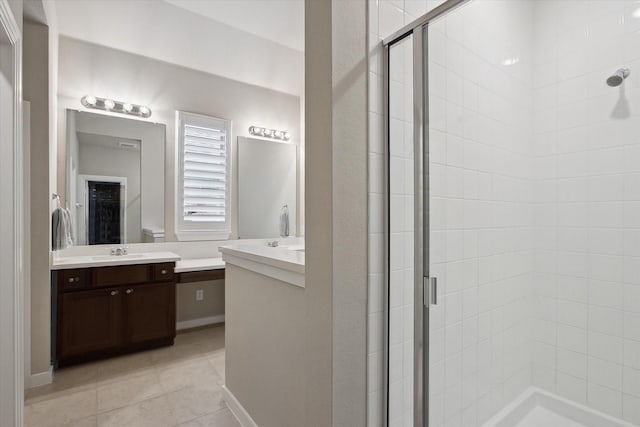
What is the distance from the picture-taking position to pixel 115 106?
123 inches

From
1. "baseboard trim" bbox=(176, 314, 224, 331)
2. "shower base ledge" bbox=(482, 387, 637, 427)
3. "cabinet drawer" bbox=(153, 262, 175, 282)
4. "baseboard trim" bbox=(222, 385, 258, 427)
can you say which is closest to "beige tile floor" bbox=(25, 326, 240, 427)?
"baseboard trim" bbox=(222, 385, 258, 427)

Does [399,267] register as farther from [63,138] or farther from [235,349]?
[63,138]

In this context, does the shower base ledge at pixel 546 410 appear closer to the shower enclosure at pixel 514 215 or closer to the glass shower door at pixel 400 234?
the shower enclosure at pixel 514 215

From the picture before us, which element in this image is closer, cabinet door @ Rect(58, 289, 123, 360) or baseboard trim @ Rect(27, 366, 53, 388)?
baseboard trim @ Rect(27, 366, 53, 388)

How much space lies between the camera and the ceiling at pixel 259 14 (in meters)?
2.86

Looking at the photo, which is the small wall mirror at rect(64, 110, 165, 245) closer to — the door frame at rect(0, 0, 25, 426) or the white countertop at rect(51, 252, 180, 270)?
the white countertop at rect(51, 252, 180, 270)

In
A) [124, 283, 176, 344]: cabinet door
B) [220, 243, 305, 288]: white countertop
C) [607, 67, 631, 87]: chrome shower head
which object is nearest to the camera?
[220, 243, 305, 288]: white countertop

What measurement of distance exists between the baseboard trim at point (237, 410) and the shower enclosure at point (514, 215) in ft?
3.15

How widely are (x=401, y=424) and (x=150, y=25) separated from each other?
3676mm

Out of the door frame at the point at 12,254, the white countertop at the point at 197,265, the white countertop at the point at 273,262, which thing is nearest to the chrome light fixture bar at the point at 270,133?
the white countertop at the point at 197,265

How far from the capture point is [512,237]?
1.87 m

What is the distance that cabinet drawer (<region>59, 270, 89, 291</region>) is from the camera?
250cm

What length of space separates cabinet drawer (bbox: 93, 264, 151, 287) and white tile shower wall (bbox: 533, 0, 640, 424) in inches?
119

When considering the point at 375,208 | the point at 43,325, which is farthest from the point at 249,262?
the point at 43,325
